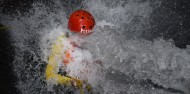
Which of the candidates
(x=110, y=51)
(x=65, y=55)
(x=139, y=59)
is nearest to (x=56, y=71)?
(x=65, y=55)

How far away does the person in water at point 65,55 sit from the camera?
14.5 ft

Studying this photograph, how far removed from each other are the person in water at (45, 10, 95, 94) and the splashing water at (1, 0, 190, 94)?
8.5 inches

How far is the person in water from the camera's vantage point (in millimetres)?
4418

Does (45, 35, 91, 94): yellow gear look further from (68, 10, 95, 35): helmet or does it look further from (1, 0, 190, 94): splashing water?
Answer: (68, 10, 95, 35): helmet

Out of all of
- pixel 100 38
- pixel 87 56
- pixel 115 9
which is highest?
pixel 115 9

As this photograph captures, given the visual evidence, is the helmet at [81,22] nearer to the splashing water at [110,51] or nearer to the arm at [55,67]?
the arm at [55,67]

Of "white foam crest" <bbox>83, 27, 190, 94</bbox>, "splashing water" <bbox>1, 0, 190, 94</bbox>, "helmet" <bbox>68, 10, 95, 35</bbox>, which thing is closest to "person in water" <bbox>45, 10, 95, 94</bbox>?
"helmet" <bbox>68, 10, 95, 35</bbox>

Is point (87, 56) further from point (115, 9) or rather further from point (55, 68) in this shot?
point (115, 9)

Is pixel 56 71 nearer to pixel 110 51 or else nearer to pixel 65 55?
pixel 65 55

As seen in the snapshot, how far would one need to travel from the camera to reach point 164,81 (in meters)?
4.75

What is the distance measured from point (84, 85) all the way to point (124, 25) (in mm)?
1659

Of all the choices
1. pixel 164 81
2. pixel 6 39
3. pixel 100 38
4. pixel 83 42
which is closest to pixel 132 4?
pixel 100 38

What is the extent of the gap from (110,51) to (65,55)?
953mm

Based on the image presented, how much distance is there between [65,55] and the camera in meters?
4.59
